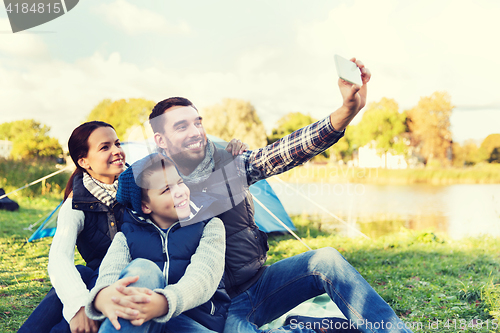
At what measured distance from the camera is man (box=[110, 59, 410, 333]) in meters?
1.32

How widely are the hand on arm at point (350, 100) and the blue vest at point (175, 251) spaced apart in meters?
0.72

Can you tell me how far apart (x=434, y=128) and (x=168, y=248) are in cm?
2813

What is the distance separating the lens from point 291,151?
1728 mm

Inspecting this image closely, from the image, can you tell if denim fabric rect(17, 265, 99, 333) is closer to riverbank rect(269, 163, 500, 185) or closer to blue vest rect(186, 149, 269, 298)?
blue vest rect(186, 149, 269, 298)

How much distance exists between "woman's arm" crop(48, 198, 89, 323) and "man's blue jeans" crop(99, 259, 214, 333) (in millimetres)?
207

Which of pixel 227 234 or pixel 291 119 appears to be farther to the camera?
pixel 291 119

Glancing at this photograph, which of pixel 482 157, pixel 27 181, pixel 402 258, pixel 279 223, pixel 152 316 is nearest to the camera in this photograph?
pixel 152 316

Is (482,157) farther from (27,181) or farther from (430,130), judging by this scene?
(27,181)

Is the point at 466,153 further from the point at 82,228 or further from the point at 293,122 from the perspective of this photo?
the point at 82,228

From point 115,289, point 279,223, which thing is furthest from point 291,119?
point 115,289

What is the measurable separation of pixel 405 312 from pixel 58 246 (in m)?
1.96

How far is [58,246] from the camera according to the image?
4.55 ft

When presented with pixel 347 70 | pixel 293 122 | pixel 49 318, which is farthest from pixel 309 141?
pixel 293 122

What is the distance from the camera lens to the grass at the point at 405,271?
2111 mm
